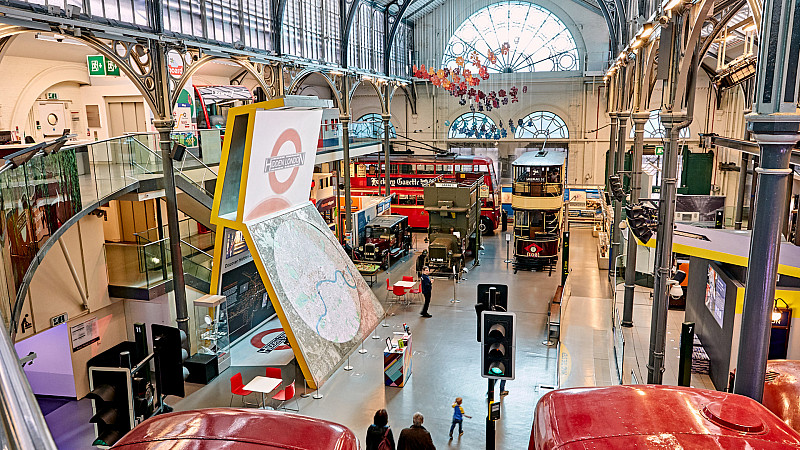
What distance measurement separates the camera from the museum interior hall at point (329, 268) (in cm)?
402

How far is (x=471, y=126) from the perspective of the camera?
3281cm

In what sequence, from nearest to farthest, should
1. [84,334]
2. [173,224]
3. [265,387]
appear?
[265,387], [84,334], [173,224]

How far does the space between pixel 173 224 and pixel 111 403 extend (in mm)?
8340

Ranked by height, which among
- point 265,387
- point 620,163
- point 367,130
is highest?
point 367,130

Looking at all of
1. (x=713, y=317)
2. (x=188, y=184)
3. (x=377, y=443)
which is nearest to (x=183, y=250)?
(x=188, y=184)

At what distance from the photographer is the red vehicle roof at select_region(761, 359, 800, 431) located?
18.6 feet

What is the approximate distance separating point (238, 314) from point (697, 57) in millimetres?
11128

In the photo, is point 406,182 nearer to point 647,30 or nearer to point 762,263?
point 647,30

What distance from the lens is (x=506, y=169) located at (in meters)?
32.6

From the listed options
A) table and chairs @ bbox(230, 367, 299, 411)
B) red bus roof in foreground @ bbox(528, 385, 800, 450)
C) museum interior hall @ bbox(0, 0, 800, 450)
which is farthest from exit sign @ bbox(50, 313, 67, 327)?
red bus roof in foreground @ bbox(528, 385, 800, 450)

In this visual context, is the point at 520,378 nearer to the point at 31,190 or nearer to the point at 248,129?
the point at 248,129

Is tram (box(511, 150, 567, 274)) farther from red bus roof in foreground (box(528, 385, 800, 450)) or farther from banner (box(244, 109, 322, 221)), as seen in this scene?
red bus roof in foreground (box(528, 385, 800, 450))

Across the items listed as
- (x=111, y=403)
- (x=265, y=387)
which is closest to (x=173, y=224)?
(x=265, y=387)

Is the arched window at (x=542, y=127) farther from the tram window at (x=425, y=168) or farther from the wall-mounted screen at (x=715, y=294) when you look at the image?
the wall-mounted screen at (x=715, y=294)
